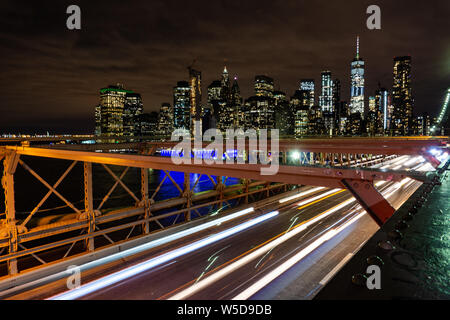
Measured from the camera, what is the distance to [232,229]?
10.7 metres

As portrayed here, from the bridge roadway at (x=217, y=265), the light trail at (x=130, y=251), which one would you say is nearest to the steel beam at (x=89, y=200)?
the light trail at (x=130, y=251)

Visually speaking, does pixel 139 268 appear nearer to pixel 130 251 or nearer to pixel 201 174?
pixel 130 251

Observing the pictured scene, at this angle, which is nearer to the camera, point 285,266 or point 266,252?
point 285,266

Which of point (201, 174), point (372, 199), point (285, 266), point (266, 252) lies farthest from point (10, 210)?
point (372, 199)

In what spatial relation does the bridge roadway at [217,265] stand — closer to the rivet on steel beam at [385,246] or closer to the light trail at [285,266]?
the light trail at [285,266]

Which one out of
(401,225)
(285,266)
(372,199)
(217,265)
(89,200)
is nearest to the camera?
(401,225)

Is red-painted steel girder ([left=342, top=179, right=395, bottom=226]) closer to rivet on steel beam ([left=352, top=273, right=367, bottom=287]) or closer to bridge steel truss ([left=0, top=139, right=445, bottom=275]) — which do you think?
bridge steel truss ([left=0, top=139, right=445, bottom=275])

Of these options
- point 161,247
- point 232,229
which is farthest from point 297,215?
point 161,247

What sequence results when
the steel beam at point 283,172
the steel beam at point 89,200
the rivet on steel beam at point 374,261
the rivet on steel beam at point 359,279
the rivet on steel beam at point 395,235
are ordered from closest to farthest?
the rivet on steel beam at point 359,279 < the rivet on steel beam at point 374,261 < the rivet on steel beam at point 395,235 < the steel beam at point 283,172 < the steel beam at point 89,200

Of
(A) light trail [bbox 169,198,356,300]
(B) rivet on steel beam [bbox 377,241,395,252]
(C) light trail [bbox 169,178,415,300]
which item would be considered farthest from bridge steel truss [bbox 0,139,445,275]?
(C) light trail [bbox 169,178,415,300]

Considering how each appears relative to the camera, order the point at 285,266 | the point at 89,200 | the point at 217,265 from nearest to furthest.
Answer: the point at 285,266 → the point at 217,265 → the point at 89,200

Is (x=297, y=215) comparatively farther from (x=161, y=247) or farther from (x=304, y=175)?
(x=304, y=175)
